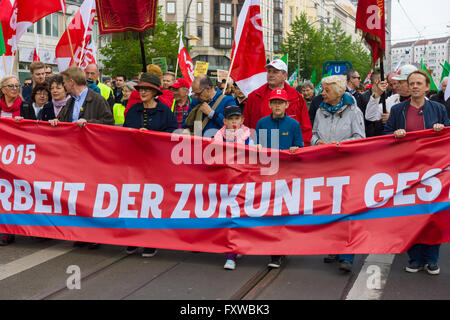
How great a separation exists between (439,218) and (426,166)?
536 mm

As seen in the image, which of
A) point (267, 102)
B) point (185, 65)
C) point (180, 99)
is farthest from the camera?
point (185, 65)

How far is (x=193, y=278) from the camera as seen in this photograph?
569cm

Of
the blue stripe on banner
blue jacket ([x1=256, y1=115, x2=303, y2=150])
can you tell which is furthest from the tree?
blue jacket ([x1=256, y1=115, x2=303, y2=150])

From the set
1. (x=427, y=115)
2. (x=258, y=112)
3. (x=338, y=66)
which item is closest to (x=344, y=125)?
(x=427, y=115)

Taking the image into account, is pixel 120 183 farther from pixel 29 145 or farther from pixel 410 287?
pixel 410 287

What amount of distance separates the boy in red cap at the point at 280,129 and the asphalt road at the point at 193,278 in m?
1.26

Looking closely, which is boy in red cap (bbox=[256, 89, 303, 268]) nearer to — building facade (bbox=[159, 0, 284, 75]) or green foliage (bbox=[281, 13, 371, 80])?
A: green foliage (bbox=[281, 13, 371, 80])

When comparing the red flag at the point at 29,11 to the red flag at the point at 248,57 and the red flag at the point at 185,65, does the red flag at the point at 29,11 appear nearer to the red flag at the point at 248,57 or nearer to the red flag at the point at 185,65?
the red flag at the point at 248,57

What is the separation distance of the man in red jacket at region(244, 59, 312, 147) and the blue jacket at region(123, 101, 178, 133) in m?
1.13

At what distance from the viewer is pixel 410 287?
5.48m

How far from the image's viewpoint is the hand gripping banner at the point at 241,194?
600 centimetres

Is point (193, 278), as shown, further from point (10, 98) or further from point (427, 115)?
point (10, 98)

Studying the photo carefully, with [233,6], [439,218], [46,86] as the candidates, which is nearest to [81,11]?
[46,86]

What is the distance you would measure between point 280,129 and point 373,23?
2.32 m
